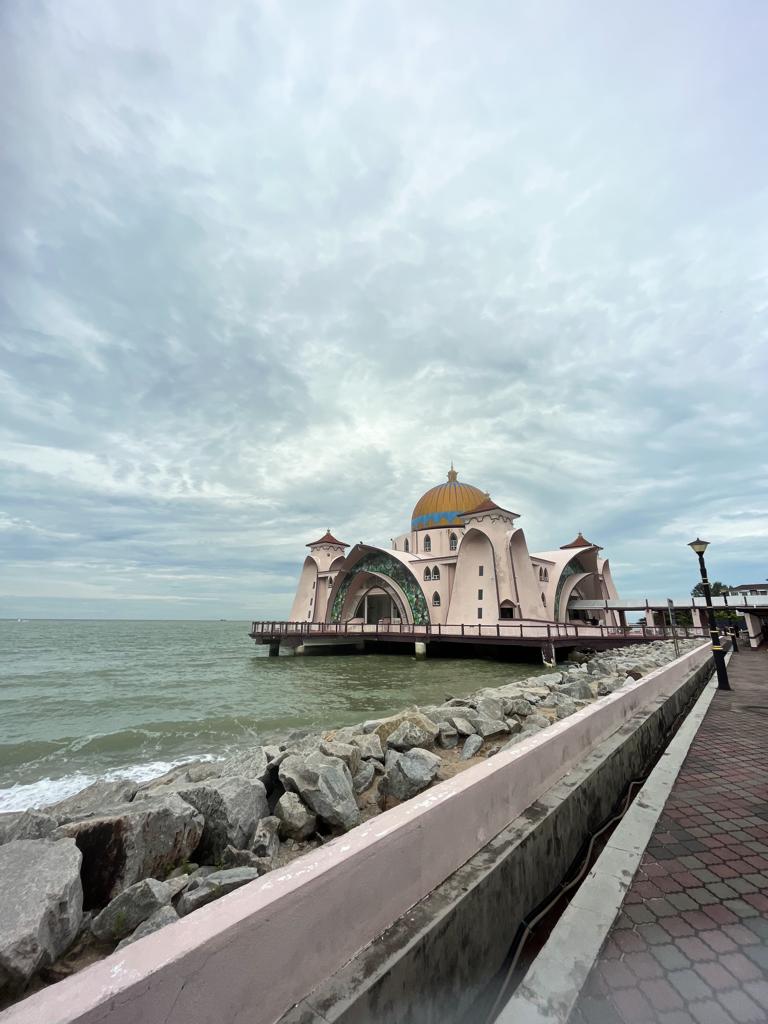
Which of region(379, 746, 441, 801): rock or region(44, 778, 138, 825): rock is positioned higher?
region(379, 746, 441, 801): rock

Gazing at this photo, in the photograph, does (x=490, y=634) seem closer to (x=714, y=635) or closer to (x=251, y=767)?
(x=714, y=635)

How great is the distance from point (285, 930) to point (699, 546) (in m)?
10.6

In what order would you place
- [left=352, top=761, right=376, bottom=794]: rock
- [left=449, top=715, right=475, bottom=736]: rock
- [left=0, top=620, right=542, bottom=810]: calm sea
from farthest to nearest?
[left=0, top=620, right=542, bottom=810]: calm sea, [left=449, top=715, right=475, bottom=736]: rock, [left=352, top=761, right=376, bottom=794]: rock

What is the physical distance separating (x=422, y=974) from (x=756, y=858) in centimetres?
253

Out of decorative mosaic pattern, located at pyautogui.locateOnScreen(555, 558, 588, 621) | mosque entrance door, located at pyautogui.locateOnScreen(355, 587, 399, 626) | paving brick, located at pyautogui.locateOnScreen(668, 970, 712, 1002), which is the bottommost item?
paving brick, located at pyautogui.locateOnScreen(668, 970, 712, 1002)

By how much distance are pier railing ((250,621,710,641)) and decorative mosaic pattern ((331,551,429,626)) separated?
206 cm

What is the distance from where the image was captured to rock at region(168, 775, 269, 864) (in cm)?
258

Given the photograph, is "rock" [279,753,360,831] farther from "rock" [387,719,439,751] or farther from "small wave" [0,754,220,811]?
"small wave" [0,754,220,811]

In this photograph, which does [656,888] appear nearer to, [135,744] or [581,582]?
[135,744]

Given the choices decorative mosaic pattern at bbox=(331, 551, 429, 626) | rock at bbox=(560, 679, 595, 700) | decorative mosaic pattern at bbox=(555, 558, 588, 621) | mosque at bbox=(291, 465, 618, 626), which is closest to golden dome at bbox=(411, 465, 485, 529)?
mosque at bbox=(291, 465, 618, 626)

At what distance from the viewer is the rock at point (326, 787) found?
2.83m

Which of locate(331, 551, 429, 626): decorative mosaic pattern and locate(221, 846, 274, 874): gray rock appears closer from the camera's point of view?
locate(221, 846, 274, 874): gray rock

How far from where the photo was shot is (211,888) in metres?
1.90

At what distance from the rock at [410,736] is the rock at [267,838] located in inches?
54.1
